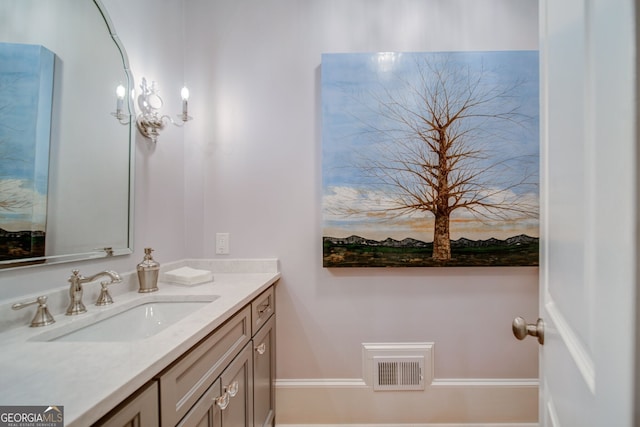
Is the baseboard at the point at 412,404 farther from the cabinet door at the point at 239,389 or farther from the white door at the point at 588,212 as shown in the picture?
the white door at the point at 588,212

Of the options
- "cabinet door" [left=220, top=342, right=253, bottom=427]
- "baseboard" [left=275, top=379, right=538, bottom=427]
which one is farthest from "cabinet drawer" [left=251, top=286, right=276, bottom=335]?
"baseboard" [left=275, top=379, right=538, bottom=427]

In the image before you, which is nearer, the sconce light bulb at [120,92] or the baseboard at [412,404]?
the sconce light bulb at [120,92]

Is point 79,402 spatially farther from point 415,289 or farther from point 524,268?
point 524,268

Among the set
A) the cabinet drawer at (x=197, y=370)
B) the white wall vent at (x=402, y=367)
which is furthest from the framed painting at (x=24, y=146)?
the white wall vent at (x=402, y=367)

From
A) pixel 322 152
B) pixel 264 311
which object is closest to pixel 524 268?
pixel 322 152

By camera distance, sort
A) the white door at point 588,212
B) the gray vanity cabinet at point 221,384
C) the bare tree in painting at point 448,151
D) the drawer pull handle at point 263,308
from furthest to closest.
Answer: the bare tree in painting at point 448,151 → the drawer pull handle at point 263,308 → the gray vanity cabinet at point 221,384 → the white door at point 588,212

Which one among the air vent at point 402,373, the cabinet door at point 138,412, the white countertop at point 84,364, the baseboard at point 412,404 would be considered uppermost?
the white countertop at point 84,364

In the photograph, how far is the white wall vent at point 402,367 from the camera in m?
1.78

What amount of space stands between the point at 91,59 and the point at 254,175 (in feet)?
2.99

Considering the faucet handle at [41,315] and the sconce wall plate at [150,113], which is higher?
the sconce wall plate at [150,113]

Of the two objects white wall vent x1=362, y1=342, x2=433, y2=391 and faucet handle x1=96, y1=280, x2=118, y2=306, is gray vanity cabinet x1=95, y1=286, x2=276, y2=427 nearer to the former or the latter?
faucet handle x1=96, y1=280, x2=118, y2=306

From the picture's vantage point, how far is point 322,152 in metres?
1.79

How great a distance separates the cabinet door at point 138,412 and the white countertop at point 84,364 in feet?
0.12

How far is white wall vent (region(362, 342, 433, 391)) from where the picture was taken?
1.78 meters
